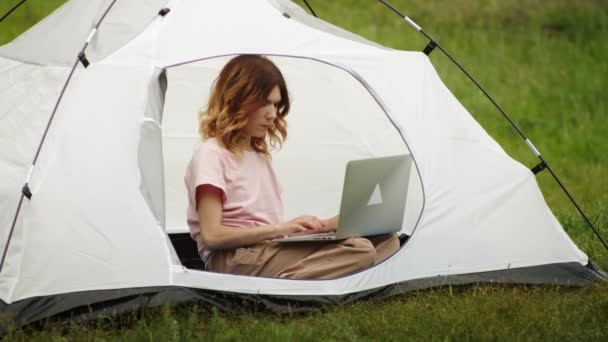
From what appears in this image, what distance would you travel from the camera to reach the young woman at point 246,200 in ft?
13.1

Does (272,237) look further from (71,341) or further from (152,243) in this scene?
(71,341)

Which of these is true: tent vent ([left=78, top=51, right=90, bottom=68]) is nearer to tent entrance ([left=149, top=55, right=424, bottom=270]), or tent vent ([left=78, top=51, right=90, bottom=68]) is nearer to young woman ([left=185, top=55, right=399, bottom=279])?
young woman ([left=185, top=55, right=399, bottom=279])

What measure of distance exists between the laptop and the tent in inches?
4.2

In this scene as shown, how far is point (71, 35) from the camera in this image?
4254 mm

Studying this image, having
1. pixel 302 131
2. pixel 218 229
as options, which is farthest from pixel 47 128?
pixel 302 131

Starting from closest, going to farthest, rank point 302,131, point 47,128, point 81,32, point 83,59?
1. point 47,128
2. point 83,59
3. point 81,32
4. point 302,131

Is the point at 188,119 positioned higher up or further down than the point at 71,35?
further down

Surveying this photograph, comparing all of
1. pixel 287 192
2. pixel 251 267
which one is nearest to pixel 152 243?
pixel 251 267

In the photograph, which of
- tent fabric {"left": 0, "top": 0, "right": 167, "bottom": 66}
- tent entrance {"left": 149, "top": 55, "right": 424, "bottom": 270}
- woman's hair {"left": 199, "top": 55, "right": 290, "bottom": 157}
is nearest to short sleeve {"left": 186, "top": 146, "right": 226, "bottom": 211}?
woman's hair {"left": 199, "top": 55, "right": 290, "bottom": 157}

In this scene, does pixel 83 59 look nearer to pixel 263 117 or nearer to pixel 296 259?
pixel 263 117

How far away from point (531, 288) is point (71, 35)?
6.66ft

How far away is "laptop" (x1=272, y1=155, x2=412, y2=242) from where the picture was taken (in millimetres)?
3996

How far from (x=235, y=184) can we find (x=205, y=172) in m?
0.19

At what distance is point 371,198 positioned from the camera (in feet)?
13.5
